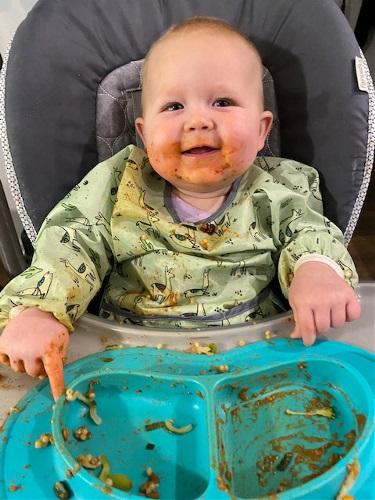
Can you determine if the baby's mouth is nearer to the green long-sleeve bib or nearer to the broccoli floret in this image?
the green long-sleeve bib

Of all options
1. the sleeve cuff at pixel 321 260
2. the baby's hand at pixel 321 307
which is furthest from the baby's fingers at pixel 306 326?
the sleeve cuff at pixel 321 260

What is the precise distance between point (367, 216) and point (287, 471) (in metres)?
1.67

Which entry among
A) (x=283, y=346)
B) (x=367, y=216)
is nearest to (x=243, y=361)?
(x=283, y=346)

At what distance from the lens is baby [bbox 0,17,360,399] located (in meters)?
0.83

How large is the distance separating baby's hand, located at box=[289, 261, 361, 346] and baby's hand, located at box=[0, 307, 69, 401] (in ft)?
1.14

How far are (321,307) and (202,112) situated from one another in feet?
1.16

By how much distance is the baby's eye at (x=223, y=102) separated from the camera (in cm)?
88

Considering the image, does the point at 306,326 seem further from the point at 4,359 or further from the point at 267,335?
the point at 4,359

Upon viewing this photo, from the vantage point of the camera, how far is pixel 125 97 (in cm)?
107

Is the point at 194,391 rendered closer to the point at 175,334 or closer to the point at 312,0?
the point at 175,334

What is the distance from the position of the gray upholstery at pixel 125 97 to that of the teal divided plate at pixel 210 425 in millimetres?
365

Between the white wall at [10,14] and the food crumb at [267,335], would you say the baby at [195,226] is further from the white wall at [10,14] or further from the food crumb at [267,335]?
the white wall at [10,14]

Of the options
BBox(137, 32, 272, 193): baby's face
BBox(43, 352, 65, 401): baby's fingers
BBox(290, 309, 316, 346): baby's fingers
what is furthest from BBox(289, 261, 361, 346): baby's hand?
BBox(43, 352, 65, 401): baby's fingers

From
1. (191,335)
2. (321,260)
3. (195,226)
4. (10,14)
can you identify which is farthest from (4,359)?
(10,14)
